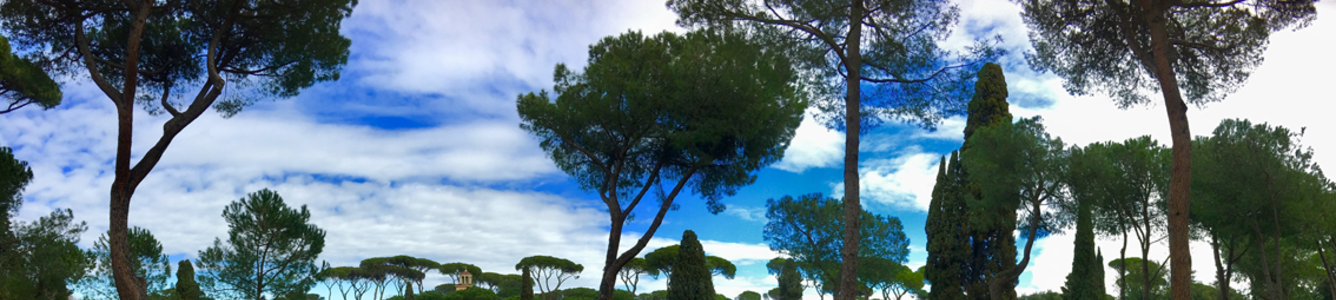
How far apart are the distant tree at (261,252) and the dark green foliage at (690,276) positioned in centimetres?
1130

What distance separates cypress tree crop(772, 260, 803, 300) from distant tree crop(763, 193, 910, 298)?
349 inches

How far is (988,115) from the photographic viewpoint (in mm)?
27406

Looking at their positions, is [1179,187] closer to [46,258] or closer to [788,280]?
[46,258]

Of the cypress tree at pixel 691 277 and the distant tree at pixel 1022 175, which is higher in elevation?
the distant tree at pixel 1022 175

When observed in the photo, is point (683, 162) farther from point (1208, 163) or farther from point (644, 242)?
point (1208, 163)

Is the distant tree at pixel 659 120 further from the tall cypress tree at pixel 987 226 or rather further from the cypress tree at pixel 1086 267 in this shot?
the cypress tree at pixel 1086 267

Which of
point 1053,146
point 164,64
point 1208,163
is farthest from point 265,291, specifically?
point 1208,163

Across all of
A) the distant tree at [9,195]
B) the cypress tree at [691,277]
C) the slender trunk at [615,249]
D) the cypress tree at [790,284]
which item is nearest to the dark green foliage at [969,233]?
the cypress tree at [691,277]

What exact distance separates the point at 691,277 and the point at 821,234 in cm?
1077

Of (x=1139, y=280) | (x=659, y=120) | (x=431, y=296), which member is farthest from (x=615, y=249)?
(x=1139, y=280)

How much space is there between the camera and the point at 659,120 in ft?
62.8

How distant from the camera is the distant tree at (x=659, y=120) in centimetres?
1812

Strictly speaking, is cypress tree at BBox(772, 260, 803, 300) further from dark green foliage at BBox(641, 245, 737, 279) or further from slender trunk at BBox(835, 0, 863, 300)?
slender trunk at BBox(835, 0, 863, 300)

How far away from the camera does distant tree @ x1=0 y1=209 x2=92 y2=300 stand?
51.6ft
